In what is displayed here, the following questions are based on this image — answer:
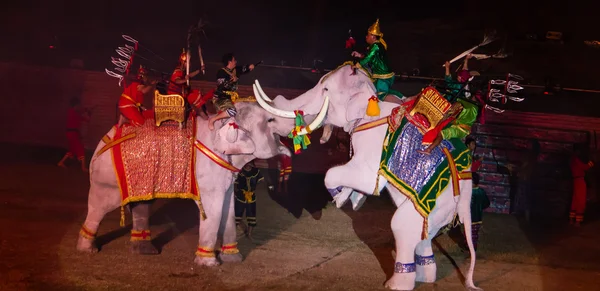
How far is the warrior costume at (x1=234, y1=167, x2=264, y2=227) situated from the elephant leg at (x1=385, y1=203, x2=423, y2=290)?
231 centimetres

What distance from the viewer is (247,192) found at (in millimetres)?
8633

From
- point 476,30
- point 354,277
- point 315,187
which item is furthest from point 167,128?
point 476,30

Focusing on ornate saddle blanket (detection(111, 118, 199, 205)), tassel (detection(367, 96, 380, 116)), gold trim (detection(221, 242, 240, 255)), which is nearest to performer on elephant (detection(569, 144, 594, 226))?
tassel (detection(367, 96, 380, 116))

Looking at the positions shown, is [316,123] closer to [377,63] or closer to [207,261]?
[377,63]

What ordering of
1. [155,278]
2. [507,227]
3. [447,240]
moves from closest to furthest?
1. [155,278]
2. [447,240]
3. [507,227]

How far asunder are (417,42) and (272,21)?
3.85 meters

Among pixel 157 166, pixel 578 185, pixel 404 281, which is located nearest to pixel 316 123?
pixel 157 166

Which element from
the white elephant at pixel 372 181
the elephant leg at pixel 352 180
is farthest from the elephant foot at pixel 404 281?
the elephant leg at pixel 352 180

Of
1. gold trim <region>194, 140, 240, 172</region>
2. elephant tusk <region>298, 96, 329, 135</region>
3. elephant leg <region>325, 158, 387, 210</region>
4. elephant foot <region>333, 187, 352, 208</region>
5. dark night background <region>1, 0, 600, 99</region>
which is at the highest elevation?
dark night background <region>1, 0, 600, 99</region>

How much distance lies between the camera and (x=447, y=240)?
31.5 ft

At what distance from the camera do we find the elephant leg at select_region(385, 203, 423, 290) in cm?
680

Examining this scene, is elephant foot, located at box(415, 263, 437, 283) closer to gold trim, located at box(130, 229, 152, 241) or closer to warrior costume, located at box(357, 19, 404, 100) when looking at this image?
warrior costume, located at box(357, 19, 404, 100)

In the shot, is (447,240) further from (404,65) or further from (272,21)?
(272,21)

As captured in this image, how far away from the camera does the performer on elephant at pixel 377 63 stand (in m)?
7.57
